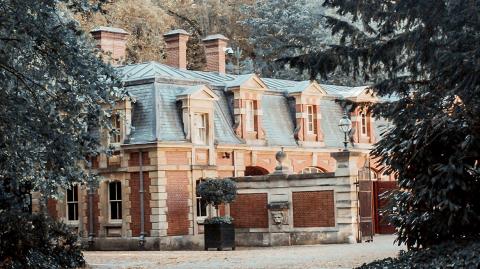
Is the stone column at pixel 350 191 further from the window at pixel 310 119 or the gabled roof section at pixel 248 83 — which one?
the window at pixel 310 119

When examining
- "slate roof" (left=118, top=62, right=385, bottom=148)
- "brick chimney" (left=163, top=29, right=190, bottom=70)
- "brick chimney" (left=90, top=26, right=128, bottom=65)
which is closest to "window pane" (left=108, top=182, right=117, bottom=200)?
"slate roof" (left=118, top=62, right=385, bottom=148)

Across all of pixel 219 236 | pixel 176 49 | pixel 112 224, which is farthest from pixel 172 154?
pixel 176 49

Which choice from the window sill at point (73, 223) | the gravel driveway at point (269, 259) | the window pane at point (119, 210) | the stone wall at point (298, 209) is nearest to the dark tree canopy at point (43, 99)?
the gravel driveway at point (269, 259)

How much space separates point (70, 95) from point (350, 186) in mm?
14605

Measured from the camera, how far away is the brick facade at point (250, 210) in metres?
31.1

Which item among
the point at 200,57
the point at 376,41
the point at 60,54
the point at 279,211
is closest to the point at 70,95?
the point at 60,54

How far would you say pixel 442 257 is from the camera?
13242 millimetres

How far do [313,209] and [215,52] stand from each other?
10.7 meters

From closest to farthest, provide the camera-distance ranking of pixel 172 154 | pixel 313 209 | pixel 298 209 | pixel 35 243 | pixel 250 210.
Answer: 1. pixel 35 243
2. pixel 313 209
3. pixel 298 209
4. pixel 172 154
5. pixel 250 210

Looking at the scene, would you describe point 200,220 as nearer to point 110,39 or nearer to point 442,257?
point 110,39

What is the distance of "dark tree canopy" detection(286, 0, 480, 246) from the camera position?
521 inches

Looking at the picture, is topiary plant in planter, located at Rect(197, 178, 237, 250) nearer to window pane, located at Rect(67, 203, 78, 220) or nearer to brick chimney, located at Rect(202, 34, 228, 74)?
window pane, located at Rect(67, 203, 78, 220)

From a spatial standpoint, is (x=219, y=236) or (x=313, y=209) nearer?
(x=219, y=236)

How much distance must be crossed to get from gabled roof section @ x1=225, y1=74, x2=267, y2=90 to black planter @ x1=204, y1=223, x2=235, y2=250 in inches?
286
